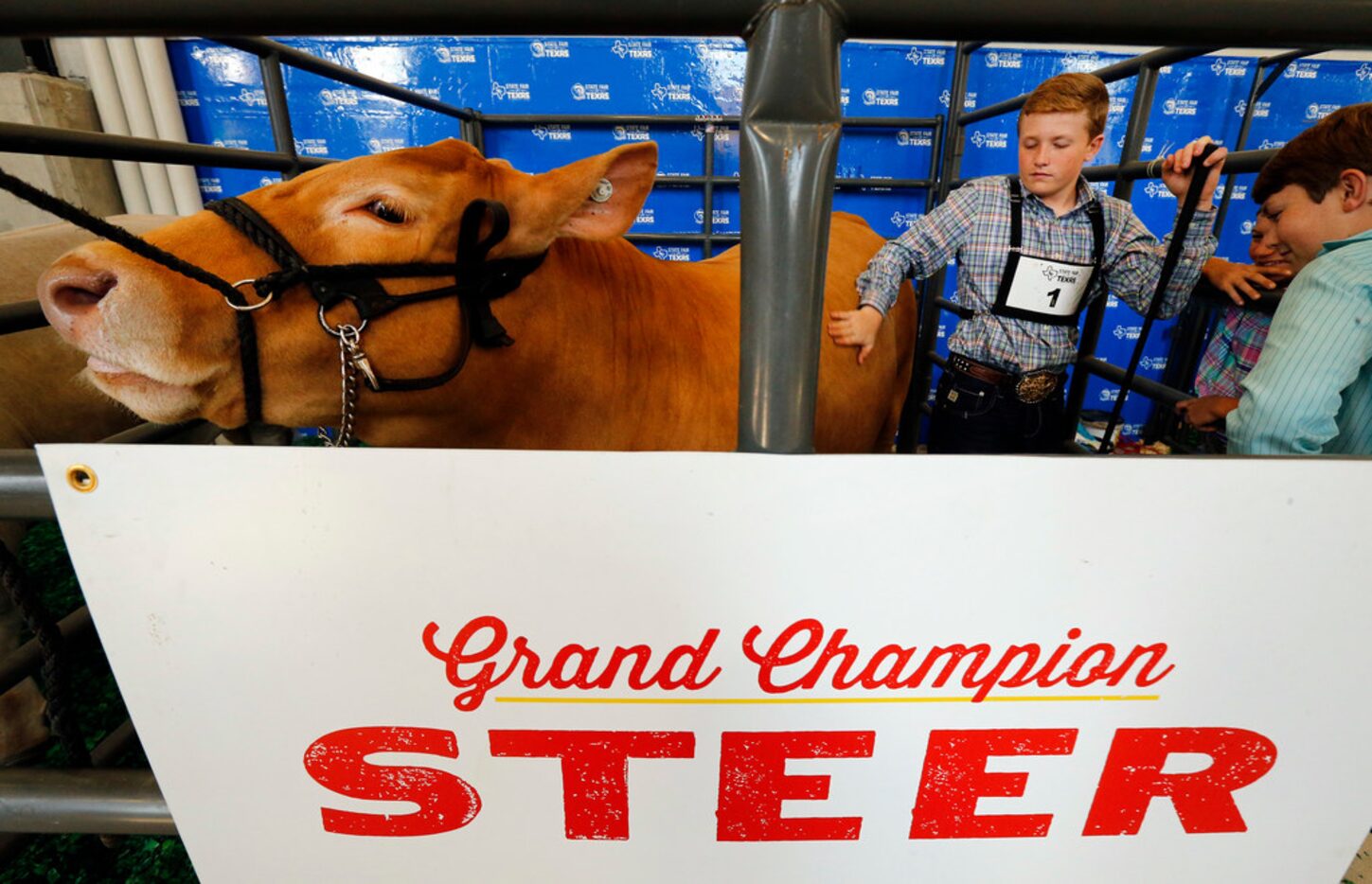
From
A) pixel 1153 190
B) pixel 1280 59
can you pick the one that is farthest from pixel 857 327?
pixel 1153 190

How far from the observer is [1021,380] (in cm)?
166

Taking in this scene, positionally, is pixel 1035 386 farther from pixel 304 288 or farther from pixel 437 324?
pixel 304 288

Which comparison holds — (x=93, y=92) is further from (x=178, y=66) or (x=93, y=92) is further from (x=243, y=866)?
(x=243, y=866)

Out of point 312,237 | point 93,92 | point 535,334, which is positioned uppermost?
point 93,92

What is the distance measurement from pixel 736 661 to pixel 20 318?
1217mm

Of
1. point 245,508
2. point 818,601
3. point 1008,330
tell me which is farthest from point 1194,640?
point 1008,330

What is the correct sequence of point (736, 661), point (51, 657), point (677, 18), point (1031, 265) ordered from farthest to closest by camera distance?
1. point (1031, 265)
2. point (51, 657)
3. point (736, 661)
4. point (677, 18)

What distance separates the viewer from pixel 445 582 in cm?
53

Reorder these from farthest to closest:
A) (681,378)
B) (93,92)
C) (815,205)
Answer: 1. (93,92)
2. (681,378)
3. (815,205)

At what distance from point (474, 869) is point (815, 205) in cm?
70

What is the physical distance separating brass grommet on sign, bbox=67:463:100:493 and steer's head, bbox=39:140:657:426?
35 cm

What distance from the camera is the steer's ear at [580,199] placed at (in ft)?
2.97

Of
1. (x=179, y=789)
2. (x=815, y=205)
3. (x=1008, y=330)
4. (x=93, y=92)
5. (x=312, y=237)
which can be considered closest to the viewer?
→ (x=815, y=205)

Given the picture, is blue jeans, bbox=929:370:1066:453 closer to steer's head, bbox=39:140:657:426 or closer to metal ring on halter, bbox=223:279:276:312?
steer's head, bbox=39:140:657:426
